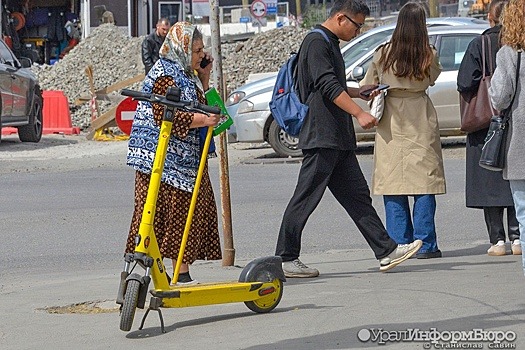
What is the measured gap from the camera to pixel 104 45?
34.7 m

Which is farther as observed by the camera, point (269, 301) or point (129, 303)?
point (269, 301)

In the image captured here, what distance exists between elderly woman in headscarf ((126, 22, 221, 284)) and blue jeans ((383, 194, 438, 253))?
209cm

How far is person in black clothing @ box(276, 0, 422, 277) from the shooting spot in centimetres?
789

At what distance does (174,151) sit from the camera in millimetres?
7246

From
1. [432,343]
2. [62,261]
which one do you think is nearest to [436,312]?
[432,343]

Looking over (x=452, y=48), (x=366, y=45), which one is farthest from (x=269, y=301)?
(x=366, y=45)

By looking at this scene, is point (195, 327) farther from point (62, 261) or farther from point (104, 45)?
point (104, 45)

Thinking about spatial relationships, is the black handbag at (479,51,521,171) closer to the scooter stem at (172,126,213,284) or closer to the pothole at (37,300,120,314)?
the scooter stem at (172,126,213,284)

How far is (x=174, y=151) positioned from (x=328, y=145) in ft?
3.89

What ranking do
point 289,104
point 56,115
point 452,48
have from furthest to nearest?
point 56,115 < point 452,48 < point 289,104

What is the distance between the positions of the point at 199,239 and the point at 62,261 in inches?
105

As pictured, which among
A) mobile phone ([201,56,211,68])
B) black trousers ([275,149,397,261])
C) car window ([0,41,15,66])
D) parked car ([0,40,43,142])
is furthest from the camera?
car window ([0,41,15,66])

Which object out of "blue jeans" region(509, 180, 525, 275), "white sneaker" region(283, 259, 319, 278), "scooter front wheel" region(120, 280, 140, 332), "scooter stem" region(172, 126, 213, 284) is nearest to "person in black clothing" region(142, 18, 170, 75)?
"white sneaker" region(283, 259, 319, 278)

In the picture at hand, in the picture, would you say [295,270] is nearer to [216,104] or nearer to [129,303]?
[216,104]
